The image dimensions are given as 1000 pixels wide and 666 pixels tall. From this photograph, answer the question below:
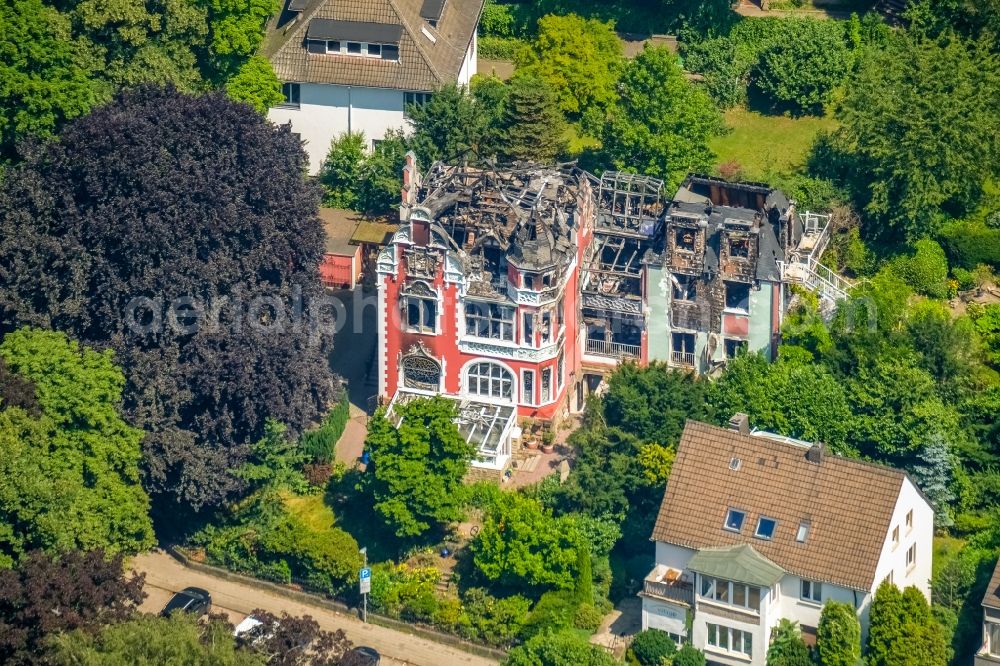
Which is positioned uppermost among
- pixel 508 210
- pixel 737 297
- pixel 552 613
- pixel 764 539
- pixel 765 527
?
pixel 508 210

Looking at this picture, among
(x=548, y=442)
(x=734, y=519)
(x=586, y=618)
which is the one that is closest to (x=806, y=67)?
(x=548, y=442)

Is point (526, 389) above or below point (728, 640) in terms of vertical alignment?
above

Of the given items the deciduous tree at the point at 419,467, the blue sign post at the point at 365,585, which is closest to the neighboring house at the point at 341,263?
the deciduous tree at the point at 419,467

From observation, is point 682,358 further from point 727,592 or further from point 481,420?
point 727,592

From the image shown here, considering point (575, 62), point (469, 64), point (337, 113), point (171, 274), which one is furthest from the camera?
point (469, 64)

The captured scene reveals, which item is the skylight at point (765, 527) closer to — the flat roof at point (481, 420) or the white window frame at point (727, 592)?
the white window frame at point (727, 592)

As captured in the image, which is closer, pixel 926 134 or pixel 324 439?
pixel 324 439

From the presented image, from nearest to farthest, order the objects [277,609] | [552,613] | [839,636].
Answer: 1. [839,636]
2. [552,613]
3. [277,609]
